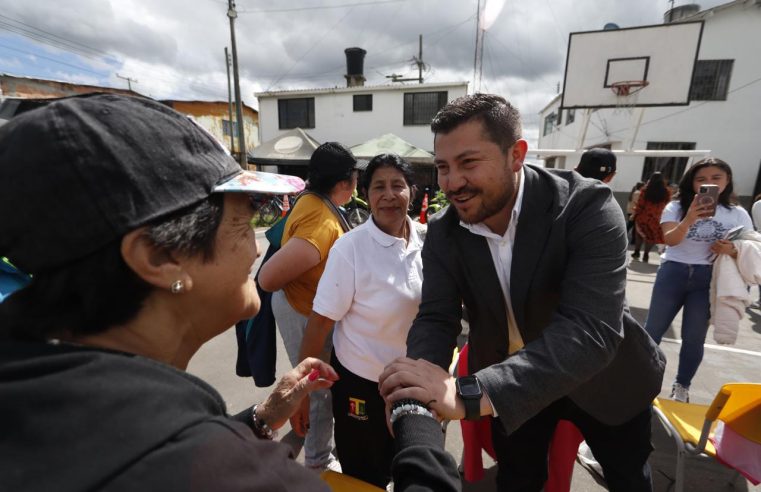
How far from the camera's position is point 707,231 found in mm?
3055

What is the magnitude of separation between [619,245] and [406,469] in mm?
1035

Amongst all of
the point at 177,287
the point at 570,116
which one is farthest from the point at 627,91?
the point at 570,116

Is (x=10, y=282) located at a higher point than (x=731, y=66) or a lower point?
lower

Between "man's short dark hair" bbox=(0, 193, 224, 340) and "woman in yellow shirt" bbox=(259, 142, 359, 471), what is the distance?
127 centimetres

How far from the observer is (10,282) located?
1592mm

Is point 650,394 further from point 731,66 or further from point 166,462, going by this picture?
point 731,66

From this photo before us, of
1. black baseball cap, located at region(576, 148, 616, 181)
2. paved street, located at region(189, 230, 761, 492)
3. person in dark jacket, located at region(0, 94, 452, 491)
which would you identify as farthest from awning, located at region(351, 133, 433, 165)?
person in dark jacket, located at region(0, 94, 452, 491)

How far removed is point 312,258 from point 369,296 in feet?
1.40

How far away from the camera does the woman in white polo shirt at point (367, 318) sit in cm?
176

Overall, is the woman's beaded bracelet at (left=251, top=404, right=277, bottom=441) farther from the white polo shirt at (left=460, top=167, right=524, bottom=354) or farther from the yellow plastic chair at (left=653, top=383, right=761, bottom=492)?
the yellow plastic chair at (left=653, top=383, right=761, bottom=492)

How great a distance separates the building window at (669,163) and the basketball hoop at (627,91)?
5907 millimetres

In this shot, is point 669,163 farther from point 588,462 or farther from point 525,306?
point 525,306

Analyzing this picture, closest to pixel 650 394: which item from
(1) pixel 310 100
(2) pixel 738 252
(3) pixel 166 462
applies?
(3) pixel 166 462

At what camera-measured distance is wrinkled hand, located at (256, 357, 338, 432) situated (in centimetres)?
124
